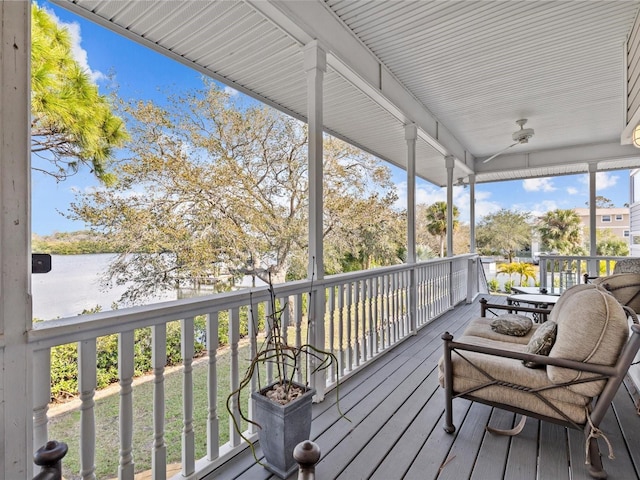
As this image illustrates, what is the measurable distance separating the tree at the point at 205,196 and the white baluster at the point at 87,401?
14.1ft

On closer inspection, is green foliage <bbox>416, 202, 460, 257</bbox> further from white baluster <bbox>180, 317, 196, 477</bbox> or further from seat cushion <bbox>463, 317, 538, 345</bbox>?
white baluster <bbox>180, 317, 196, 477</bbox>

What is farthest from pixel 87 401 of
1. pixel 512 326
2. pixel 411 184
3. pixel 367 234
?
pixel 367 234

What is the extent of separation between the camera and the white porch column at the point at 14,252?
1037 millimetres

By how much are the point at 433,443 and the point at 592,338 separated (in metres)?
1.05

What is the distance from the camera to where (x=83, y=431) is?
1237 millimetres

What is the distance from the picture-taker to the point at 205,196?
7230mm

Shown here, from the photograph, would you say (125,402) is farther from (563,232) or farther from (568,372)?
(563,232)

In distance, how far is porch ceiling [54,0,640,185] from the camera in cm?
234

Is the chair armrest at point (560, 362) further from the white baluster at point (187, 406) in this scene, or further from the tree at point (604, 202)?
the tree at point (604, 202)

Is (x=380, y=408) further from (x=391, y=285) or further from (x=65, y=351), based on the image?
(x=65, y=351)

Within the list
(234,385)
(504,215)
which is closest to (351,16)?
(234,385)

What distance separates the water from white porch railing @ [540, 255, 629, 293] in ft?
27.6

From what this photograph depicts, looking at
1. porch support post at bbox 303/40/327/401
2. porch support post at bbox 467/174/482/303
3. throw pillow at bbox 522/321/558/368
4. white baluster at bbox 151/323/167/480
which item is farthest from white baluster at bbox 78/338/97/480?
porch support post at bbox 467/174/482/303

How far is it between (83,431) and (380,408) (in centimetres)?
181
